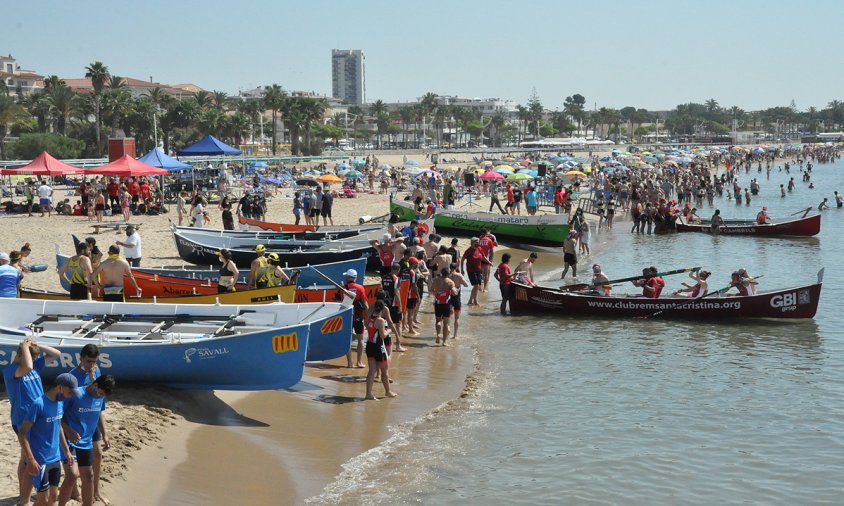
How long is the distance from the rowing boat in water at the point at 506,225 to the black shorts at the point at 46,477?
23446 millimetres

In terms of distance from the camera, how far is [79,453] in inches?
301

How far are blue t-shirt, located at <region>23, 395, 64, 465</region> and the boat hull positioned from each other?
12884 millimetres

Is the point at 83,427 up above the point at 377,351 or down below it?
above

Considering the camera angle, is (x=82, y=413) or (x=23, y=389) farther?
(x=82, y=413)

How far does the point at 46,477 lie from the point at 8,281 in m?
7.04

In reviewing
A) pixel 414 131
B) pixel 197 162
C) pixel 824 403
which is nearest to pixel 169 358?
pixel 824 403

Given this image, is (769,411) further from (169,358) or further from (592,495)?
(169,358)

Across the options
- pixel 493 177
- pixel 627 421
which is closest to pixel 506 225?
pixel 627 421

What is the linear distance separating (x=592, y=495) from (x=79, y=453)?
535 cm

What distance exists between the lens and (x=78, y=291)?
14.5m

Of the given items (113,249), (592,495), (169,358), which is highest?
(113,249)

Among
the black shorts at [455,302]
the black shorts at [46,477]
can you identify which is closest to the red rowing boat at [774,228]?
the black shorts at [455,302]

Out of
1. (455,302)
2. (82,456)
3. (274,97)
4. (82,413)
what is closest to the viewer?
(82,413)

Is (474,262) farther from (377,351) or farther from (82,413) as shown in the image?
(82,413)
